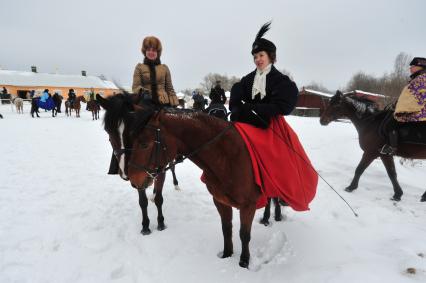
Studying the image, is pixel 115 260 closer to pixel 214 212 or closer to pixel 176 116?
pixel 214 212

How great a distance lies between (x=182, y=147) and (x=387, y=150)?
172 inches

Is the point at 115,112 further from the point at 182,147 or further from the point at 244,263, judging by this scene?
the point at 244,263

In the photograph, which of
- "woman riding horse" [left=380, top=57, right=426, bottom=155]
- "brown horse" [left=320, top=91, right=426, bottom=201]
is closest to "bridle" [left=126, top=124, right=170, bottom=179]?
"brown horse" [left=320, top=91, right=426, bottom=201]

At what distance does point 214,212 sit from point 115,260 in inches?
68.6

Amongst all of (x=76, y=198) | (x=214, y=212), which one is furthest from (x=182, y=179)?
(x=76, y=198)

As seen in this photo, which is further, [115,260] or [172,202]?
[172,202]

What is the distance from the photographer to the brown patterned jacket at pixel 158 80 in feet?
11.3

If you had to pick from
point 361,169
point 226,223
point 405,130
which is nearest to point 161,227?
point 226,223

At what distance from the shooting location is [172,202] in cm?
442

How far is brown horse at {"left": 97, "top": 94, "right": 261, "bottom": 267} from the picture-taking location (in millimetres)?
1984

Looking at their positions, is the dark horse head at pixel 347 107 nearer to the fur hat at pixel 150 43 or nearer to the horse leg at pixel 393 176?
the horse leg at pixel 393 176

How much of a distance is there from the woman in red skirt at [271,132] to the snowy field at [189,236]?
0.74 m

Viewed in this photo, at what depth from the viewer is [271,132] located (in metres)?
2.57

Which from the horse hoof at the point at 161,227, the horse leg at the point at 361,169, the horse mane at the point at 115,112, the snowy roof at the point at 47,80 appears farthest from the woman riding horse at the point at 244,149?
the snowy roof at the point at 47,80
